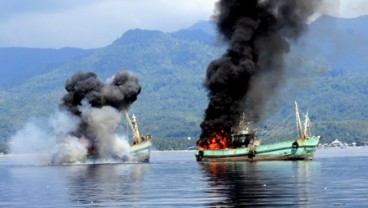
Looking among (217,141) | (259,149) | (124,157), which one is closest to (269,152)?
(259,149)

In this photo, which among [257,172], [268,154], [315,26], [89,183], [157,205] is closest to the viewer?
[157,205]

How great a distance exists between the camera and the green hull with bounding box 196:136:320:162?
174000 millimetres

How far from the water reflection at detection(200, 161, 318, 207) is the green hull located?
4067 centimetres

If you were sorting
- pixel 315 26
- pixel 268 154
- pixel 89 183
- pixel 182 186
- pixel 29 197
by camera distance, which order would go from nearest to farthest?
pixel 29 197, pixel 182 186, pixel 89 183, pixel 268 154, pixel 315 26

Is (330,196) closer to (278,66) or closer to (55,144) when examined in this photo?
(278,66)

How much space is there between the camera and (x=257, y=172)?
427 ft

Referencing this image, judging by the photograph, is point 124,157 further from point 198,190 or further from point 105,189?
point 198,190

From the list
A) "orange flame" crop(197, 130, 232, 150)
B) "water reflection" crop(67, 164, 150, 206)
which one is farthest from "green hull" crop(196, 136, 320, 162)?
"water reflection" crop(67, 164, 150, 206)

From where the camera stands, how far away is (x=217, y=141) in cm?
17950

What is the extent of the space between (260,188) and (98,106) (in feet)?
334

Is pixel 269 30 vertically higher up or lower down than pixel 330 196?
higher up

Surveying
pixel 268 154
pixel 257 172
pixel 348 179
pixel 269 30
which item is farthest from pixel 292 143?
pixel 348 179

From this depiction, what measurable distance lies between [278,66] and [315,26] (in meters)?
14.5

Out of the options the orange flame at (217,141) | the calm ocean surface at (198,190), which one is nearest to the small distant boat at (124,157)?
the orange flame at (217,141)
